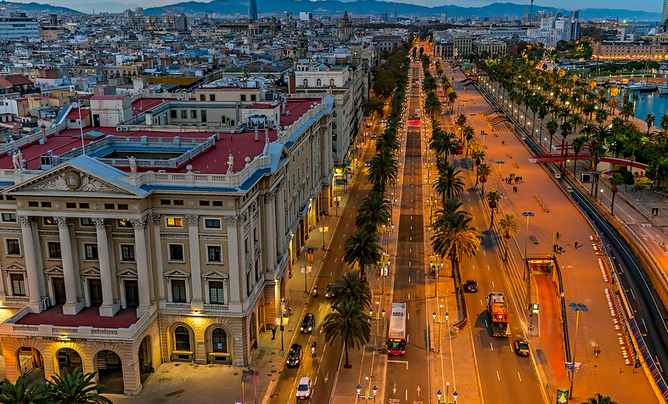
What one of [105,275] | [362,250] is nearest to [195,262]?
[105,275]

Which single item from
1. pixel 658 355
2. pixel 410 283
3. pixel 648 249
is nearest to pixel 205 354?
pixel 410 283

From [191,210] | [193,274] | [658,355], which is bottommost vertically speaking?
[658,355]

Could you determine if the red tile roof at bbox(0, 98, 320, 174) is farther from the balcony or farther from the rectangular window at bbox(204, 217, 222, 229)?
the balcony

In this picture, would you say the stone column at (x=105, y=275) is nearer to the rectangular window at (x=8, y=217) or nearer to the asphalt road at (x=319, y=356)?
the rectangular window at (x=8, y=217)

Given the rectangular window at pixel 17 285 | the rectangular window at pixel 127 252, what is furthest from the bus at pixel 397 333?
the rectangular window at pixel 17 285

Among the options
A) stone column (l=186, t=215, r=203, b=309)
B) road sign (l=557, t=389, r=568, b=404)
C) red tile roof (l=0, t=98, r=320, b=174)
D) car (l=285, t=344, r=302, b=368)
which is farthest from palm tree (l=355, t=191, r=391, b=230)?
road sign (l=557, t=389, r=568, b=404)

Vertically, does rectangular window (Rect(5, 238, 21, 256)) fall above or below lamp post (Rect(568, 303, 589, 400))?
above

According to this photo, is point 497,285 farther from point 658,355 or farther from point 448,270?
point 658,355
